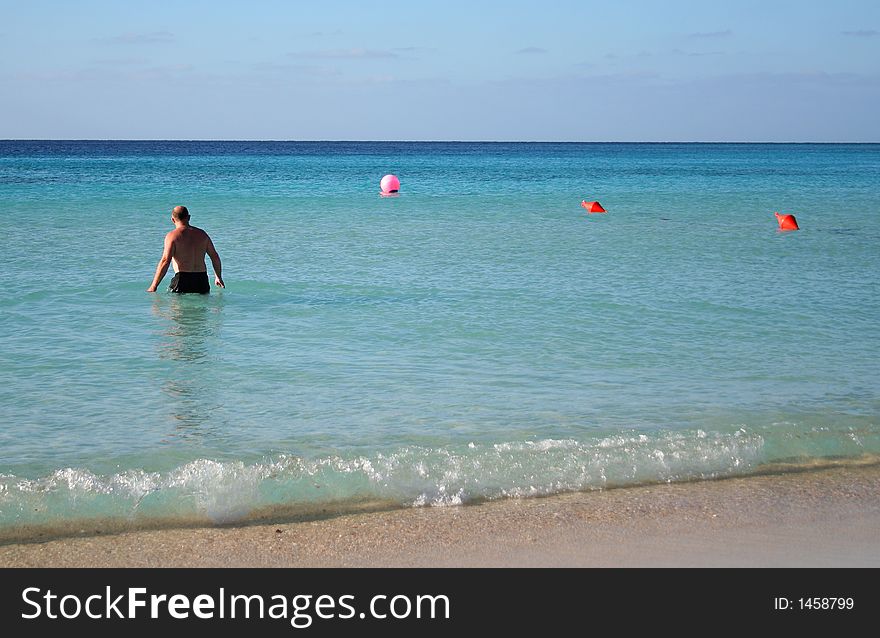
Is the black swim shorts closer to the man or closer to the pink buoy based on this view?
the man

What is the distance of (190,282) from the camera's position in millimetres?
10445

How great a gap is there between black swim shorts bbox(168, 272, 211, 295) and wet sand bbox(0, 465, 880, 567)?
21.1 ft

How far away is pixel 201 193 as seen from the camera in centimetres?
3309

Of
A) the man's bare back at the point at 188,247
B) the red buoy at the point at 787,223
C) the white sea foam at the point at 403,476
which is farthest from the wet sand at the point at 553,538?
the red buoy at the point at 787,223

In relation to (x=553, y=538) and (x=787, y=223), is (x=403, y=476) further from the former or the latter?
(x=787, y=223)

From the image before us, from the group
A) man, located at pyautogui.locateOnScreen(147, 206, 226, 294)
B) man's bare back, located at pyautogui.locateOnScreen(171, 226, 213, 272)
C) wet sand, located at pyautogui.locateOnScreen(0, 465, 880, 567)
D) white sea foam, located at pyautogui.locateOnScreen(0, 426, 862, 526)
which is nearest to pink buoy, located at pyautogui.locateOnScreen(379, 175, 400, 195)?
man, located at pyautogui.locateOnScreen(147, 206, 226, 294)

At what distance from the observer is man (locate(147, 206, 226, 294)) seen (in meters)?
10.3

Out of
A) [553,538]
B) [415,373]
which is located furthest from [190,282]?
[553,538]

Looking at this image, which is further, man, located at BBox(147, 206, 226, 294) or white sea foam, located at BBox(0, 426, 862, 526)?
man, located at BBox(147, 206, 226, 294)

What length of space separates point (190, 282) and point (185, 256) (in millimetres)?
294

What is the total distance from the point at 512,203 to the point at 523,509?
24.1 metres

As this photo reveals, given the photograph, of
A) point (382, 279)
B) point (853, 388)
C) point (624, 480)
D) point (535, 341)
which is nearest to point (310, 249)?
point (382, 279)

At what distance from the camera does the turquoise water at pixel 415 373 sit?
4.93 metres

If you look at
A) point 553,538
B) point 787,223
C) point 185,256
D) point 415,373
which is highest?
point 787,223
